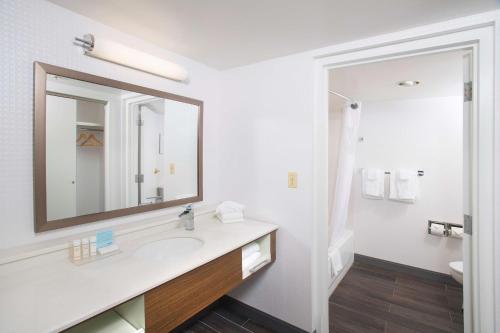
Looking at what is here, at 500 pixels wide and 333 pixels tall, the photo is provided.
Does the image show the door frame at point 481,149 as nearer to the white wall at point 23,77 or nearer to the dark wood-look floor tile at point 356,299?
the dark wood-look floor tile at point 356,299

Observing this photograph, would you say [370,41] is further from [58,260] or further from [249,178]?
[58,260]

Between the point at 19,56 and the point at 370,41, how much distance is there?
1.91 meters

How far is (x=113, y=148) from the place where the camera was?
1508mm

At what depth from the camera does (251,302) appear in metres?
2.02

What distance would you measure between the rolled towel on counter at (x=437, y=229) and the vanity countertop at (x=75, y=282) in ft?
8.07

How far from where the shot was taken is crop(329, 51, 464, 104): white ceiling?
5.68 feet

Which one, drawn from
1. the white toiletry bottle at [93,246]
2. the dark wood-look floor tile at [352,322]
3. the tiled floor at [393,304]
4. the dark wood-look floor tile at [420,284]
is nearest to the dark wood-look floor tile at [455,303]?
the tiled floor at [393,304]

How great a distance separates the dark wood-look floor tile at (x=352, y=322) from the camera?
197 cm

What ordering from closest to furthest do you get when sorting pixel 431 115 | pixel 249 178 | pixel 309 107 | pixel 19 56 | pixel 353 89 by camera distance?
1. pixel 19 56
2. pixel 309 107
3. pixel 249 178
4. pixel 353 89
5. pixel 431 115

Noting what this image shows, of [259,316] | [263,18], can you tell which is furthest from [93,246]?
[263,18]

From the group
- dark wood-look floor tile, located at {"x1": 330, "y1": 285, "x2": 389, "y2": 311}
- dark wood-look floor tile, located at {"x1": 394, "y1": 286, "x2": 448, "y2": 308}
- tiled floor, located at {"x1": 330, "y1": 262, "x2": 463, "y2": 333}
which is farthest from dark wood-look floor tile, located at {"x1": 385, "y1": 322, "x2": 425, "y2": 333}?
dark wood-look floor tile, located at {"x1": 394, "y1": 286, "x2": 448, "y2": 308}

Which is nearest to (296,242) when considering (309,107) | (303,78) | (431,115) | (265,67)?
(309,107)

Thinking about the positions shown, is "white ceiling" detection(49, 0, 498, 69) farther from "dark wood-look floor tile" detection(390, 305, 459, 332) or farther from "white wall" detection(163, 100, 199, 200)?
"dark wood-look floor tile" detection(390, 305, 459, 332)

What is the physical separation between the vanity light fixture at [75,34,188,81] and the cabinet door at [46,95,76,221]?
0.30 meters
